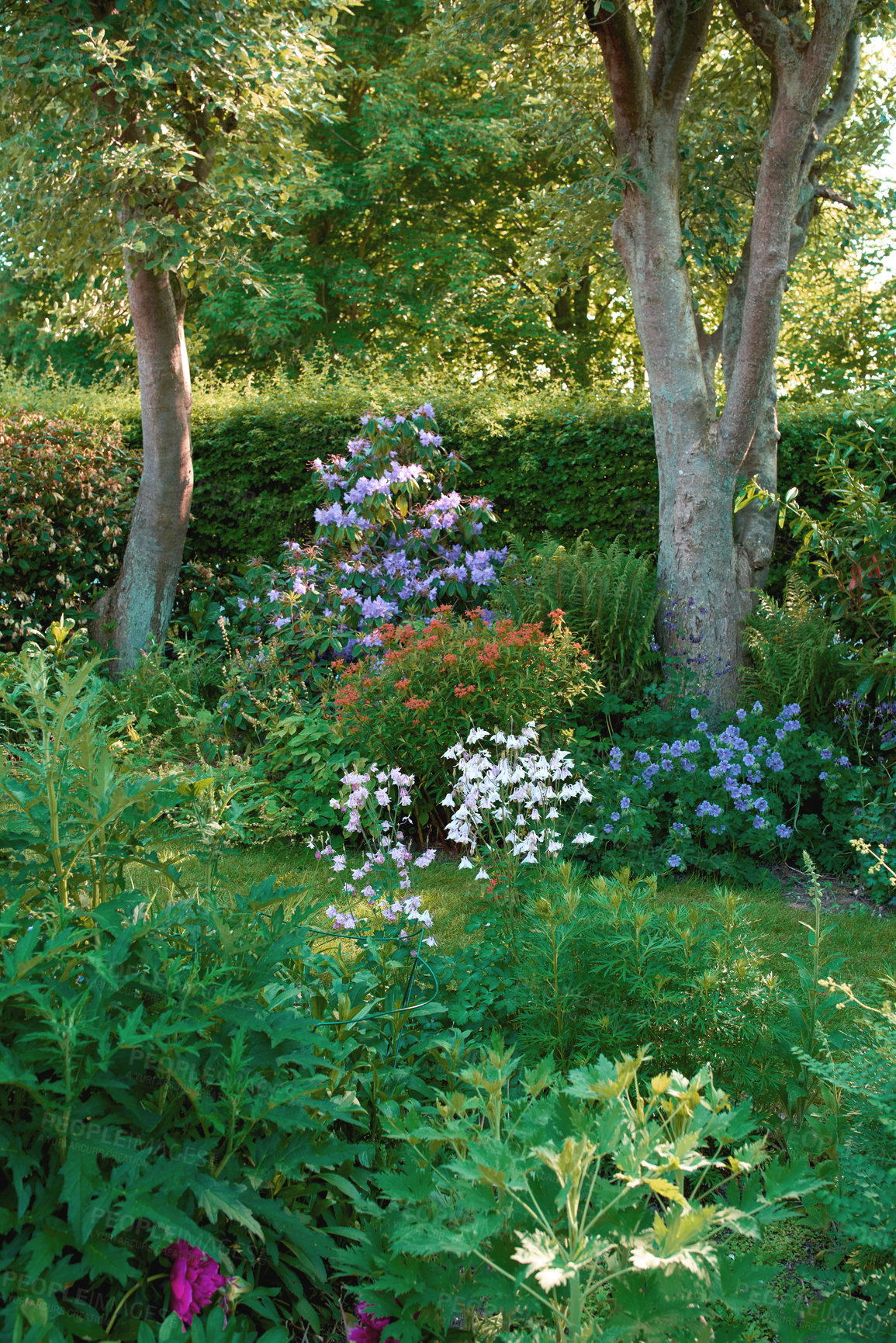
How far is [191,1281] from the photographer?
166 centimetres

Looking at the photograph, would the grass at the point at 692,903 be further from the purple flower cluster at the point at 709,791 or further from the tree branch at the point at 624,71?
the tree branch at the point at 624,71

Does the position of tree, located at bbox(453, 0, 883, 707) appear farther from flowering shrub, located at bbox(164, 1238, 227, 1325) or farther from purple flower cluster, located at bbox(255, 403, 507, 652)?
flowering shrub, located at bbox(164, 1238, 227, 1325)

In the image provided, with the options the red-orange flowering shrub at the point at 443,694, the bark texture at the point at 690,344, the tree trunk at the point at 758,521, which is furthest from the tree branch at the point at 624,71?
the red-orange flowering shrub at the point at 443,694

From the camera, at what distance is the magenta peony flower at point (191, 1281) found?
5.33ft

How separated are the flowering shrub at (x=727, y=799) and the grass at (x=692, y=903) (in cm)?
24

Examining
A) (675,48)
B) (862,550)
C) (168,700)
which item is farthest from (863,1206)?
(675,48)

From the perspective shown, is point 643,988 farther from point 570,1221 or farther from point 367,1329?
point 570,1221

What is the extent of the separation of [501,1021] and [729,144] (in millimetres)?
7447

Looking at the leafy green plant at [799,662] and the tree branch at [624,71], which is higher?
the tree branch at [624,71]

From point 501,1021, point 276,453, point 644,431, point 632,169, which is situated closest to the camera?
point 501,1021

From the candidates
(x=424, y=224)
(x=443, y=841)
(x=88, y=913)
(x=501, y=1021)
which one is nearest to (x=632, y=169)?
(x=443, y=841)

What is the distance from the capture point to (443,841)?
552 cm

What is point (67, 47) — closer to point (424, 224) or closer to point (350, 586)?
point (350, 586)

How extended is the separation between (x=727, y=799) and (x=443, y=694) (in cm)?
159
